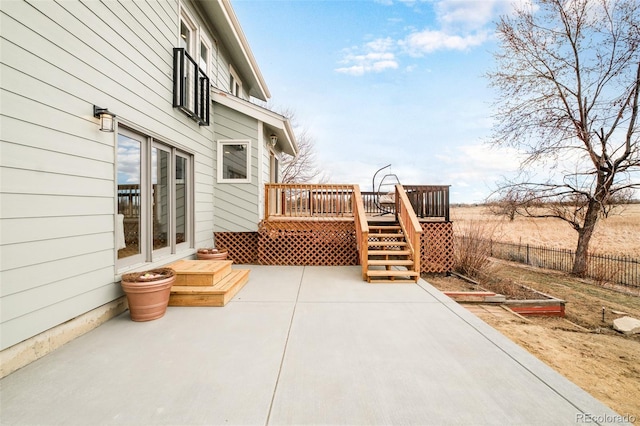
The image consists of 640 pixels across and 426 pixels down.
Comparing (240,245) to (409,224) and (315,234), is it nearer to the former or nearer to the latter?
(315,234)

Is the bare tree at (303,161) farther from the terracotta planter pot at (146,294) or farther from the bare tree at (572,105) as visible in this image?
the terracotta planter pot at (146,294)

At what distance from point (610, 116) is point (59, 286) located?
13.8 m

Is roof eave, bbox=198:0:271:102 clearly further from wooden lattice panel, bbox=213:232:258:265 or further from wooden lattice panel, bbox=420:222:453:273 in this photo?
wooden lattice panel, bbox=420:222:453:273

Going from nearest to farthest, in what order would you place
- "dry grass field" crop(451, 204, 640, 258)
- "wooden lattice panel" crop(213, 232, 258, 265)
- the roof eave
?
1. the roof eave
2. "wooden lattice panel" crop(213, 232, 258, 265)
3. "dry grass field" crop(451, 204, 640, 258)

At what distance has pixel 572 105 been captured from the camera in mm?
9023

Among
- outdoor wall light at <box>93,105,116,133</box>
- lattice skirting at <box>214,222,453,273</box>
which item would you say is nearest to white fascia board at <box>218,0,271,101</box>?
outdoor wall light at <box>93,105,116,133</box>

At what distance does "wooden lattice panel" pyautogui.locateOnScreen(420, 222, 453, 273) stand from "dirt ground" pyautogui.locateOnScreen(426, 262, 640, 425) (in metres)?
0.37

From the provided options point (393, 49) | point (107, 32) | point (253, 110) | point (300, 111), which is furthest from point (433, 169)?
point (107, 32)

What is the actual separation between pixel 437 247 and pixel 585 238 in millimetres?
5956

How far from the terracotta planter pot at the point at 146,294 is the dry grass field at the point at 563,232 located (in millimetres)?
8541

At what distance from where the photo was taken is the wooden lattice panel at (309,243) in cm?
625

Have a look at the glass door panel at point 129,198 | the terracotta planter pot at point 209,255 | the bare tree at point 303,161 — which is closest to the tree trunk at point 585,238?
the terracotta planter pot at point 209,255

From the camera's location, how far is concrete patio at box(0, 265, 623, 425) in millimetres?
1650

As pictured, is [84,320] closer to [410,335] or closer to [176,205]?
[176,205]
